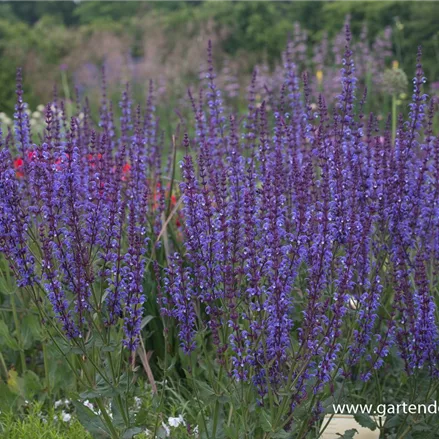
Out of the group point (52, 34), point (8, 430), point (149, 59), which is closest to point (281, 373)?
point (8, 430)

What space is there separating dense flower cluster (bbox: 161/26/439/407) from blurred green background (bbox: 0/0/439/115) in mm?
9886

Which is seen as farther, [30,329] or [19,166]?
[19,166]

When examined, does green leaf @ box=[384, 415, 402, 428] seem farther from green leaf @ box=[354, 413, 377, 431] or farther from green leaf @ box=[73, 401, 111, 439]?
green leaf @ box=[73, 401, 111, 439]

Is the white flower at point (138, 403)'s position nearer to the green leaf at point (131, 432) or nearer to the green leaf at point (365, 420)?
the green leaf at point (131, 432)

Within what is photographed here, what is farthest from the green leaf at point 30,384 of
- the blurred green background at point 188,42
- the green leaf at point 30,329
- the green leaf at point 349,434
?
the blurred green background at point 188,42

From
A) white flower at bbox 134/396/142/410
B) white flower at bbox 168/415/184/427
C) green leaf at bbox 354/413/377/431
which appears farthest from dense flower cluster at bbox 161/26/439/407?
white flower at bbox 134/396/142/410

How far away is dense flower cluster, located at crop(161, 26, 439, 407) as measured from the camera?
9.96 ft

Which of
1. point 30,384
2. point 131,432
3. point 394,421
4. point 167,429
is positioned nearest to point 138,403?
point 167,429

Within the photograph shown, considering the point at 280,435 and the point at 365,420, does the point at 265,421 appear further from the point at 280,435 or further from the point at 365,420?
the point at 365,420

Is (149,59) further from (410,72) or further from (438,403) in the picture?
(438,403)

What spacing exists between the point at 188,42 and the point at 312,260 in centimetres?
1489

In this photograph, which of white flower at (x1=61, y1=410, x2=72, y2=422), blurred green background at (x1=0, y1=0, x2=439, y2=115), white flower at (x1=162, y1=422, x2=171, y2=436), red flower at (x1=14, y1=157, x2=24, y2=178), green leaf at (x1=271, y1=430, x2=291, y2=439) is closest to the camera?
green leaf at (x1=271, y1=430, x2=291, y2=439)

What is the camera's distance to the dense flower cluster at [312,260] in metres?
3.04

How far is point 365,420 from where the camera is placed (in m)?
3.47
